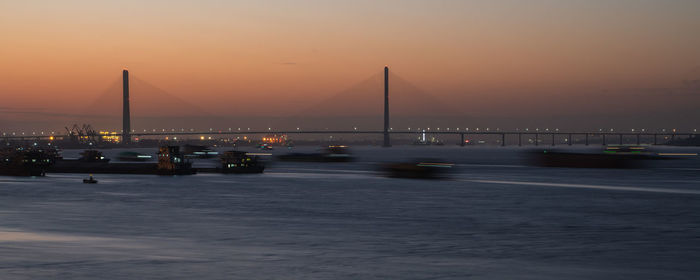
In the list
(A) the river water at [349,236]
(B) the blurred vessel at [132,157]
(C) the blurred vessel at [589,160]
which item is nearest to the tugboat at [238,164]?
(A) the river water at [349,236]

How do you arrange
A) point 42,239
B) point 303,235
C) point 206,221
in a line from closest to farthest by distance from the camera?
point 42,239, point 303,235, point 206,221

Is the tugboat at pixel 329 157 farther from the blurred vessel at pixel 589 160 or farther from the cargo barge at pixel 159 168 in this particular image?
the cargo barge at pixel 159 168

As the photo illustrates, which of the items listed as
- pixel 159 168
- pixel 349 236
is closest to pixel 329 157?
pixel 159 168

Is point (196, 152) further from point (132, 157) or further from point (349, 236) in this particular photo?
point (349, 236)

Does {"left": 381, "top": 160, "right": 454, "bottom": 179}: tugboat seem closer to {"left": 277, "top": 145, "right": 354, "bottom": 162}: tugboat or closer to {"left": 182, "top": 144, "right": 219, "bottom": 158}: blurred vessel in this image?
{"left": 277, "top": 145, "right": 354, "bottom": 162}: tugboat

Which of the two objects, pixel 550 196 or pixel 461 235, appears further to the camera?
pixel 550 196

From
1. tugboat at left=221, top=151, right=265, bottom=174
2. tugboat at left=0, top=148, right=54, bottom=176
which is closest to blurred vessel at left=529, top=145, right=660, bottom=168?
tugboat at left=221, top=151, right=265, bottom=174

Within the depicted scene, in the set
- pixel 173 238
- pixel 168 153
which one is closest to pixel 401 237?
pixel 173 238

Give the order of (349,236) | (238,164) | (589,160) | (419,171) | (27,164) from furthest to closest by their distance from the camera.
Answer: (589,160) < (238,164) < (27,164) < (419,171) < (349,236)

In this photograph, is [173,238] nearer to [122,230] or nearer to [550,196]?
[122,230]
